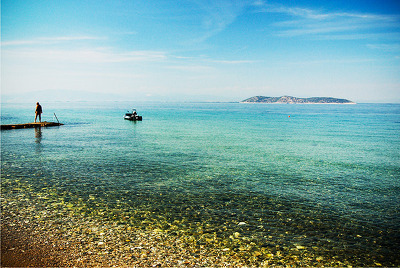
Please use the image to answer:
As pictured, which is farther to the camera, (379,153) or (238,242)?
(379,153)

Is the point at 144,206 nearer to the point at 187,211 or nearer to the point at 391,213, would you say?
the point at 187,211

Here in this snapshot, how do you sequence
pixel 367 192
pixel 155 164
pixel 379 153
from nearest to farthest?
pixel 367 192 < pixel 155 164 < pixel 379 153

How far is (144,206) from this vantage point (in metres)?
13.1

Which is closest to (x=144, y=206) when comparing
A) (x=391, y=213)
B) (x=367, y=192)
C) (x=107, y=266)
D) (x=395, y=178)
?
(x=107, y=266)

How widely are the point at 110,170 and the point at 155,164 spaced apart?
12.2 feet

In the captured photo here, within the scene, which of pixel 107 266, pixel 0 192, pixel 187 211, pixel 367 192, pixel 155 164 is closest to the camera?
pixel 107 266

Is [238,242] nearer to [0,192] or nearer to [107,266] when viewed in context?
[107,266]

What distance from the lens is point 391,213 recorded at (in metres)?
12.9

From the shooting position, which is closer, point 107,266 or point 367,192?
point 107,266

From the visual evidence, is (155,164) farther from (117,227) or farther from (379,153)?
(379,153)

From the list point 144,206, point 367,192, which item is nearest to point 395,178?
point 367,192

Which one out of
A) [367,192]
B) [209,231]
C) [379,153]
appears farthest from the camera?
[379,153]

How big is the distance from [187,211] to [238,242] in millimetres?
3448

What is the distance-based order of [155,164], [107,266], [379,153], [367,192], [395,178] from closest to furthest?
1. [107,266]
2. [367,192]
3. [395,178]
4. [155,164]
5. [379,153]
